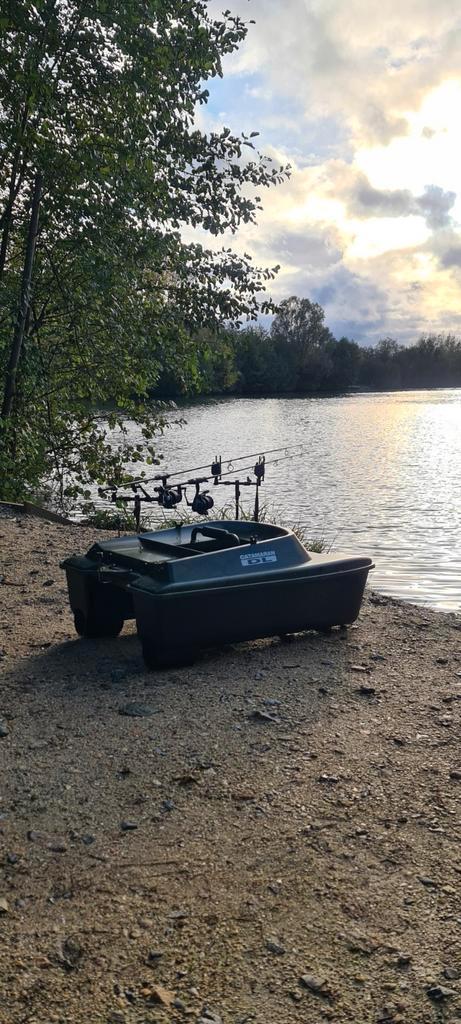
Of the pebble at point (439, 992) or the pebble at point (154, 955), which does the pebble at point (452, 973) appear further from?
the pebble at point (154, 955)

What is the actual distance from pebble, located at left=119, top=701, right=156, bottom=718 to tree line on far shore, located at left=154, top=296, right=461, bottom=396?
56758 millimetres

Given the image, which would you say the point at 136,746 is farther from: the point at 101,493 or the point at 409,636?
the point at 101,493

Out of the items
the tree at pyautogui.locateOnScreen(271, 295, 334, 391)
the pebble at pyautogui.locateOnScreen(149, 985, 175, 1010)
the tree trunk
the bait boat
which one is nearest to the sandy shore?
the pebble at pyautogui.locateOnScreen(149, 985, 175, 1010)

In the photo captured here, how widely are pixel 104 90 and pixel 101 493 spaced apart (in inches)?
192

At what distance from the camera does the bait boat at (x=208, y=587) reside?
4711mm

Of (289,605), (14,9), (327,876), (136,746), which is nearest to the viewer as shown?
(327,876)

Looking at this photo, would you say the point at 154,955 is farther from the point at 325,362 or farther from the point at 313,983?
the point at 325,362

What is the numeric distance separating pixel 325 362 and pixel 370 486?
270 feet

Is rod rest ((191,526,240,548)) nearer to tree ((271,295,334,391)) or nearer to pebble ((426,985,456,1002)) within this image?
pebble ((426,985,456,1002))

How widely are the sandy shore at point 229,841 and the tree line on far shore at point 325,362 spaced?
56.5m

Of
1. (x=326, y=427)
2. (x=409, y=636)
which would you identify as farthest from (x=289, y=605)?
(x=326, y=427)

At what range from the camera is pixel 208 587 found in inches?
187

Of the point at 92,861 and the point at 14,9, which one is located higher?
the point at 14,9

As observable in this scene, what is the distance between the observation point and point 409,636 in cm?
615
